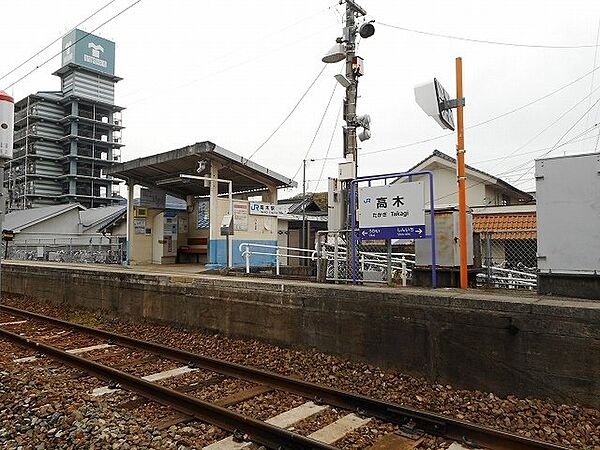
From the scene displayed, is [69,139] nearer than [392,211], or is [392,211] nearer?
[392,211]

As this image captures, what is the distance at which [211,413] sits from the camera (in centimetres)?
495

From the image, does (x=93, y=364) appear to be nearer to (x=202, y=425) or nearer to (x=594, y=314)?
(x=202, y=425)

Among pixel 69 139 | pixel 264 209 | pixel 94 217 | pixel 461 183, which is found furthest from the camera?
pixel 69 139

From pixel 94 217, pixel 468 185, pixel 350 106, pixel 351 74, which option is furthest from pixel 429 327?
pixel 94 217

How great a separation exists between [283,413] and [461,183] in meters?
4.39

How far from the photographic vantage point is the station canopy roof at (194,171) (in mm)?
14891

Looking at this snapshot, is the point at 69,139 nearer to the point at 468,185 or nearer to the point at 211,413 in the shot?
the point at 468,185

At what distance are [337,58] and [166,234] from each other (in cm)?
1133

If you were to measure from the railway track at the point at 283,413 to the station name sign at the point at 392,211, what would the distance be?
305 centimetres

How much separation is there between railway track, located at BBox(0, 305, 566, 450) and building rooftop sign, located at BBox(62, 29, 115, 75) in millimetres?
73267

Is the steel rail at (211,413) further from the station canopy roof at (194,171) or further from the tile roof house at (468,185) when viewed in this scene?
the tile roof house at (468,185)

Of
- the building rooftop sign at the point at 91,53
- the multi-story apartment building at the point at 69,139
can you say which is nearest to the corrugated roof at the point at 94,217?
the multi-story apartment building at the point at 69,139

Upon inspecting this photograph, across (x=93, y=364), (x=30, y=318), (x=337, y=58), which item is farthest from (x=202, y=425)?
(x=30, y=318)

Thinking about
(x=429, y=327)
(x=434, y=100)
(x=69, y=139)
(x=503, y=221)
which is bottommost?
(x=429, y=327)
